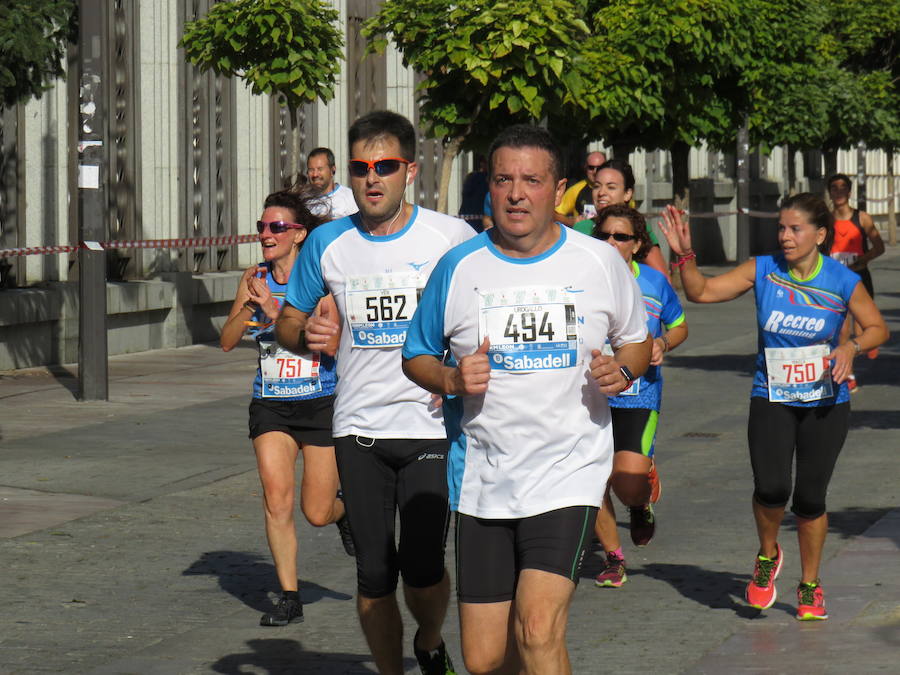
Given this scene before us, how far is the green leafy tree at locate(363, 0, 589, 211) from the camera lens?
56.2 feet

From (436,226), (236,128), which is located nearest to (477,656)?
(436,226)

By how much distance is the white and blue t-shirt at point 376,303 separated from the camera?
5.80 metres

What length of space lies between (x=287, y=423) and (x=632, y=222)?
5.93 feet

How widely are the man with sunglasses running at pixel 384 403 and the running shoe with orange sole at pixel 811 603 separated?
1.92m

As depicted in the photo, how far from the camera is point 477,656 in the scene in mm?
4914

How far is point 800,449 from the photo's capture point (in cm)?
726

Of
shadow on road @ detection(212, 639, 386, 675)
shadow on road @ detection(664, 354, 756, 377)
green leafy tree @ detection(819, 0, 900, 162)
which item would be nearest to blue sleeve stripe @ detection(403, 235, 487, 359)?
shadow on road @ detection(212, 639, 386, 675)

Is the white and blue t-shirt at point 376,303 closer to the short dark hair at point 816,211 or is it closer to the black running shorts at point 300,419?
the black running shorts at point 300,419

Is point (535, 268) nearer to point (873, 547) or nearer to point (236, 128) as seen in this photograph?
point (873, 547)

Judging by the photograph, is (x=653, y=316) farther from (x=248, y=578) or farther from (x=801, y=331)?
(x=248, y=578)

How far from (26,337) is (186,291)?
3.33m

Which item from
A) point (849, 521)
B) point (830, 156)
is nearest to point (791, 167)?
point (830, 156)

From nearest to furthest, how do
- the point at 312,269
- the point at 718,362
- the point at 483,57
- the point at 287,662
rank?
the point at 312,269 < the point at 287,662 < the point at 483,57 < the point at 718,362

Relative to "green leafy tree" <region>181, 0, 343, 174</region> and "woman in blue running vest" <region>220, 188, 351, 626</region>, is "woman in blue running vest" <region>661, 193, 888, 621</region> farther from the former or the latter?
"green leafy tree" <region>181, 0, 343, 174</region>
